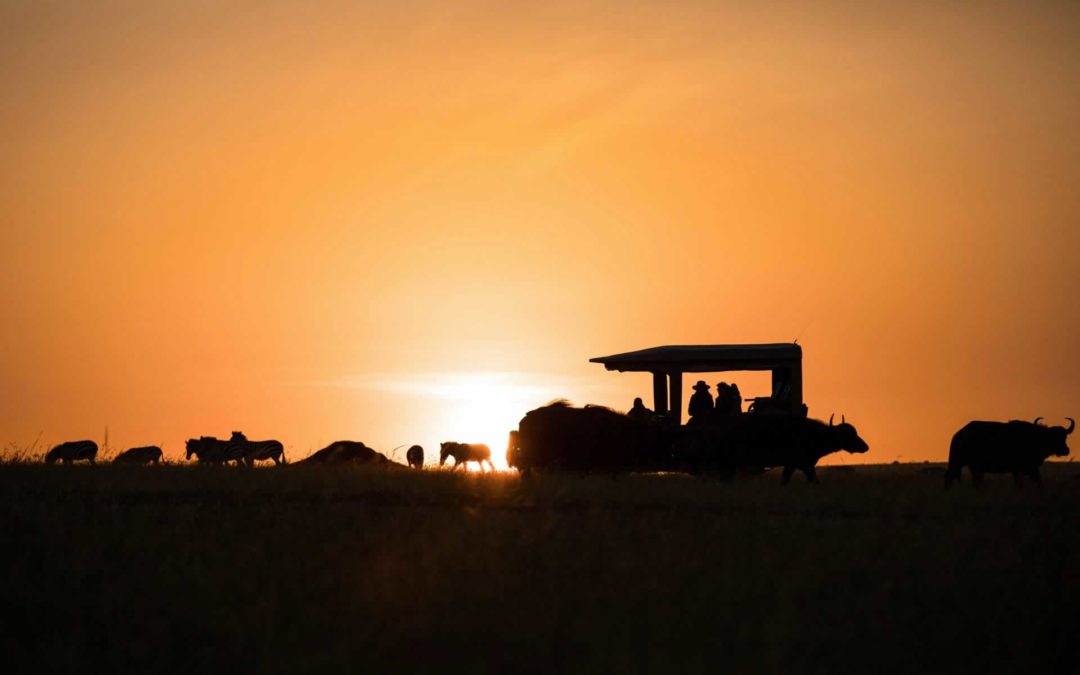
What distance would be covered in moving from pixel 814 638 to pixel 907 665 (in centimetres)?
77

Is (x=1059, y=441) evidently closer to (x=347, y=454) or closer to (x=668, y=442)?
(x=668, y=442)

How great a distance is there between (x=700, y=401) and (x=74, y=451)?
1596 cm

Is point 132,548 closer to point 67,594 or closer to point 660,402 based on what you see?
point 67,594

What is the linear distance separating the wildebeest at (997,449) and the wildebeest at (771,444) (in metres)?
2.45

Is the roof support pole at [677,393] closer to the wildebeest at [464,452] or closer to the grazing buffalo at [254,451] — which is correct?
the wildebeest at [464,452]

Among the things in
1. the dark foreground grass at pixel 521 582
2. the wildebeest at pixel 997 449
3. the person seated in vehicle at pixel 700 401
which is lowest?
the dark foreground grass at pixel 521 582

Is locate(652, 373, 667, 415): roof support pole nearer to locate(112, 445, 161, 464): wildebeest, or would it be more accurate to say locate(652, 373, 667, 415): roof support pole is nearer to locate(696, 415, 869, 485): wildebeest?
locate(696, 415, 869, 485): wildebeest

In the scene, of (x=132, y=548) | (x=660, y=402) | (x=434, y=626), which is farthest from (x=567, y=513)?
(x=660, y=402)

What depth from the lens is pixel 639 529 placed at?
1477 centimetres

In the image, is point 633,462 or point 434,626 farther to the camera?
point 633,462

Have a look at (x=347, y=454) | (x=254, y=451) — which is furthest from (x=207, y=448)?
Answer: (x=347, y=454)

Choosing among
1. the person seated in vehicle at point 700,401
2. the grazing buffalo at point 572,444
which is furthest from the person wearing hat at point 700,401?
the grazing buffalo at point 572,444

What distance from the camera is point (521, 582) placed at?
1132 cm

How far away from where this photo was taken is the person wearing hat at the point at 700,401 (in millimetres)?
25797
